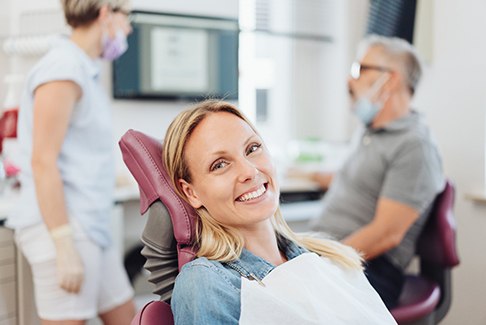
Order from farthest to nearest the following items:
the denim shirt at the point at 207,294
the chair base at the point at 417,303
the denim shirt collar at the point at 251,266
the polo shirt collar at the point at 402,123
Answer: the polo shirt collar at the point at 402,123, the chair base at the point at 417,303, the denim shirt collar at the point at 251,266, the denim shirt at the point at 207,294

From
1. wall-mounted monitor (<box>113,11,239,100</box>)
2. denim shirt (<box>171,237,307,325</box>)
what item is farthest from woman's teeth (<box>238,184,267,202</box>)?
wall-mounted monitor (<box>113,11,239,100</box>)

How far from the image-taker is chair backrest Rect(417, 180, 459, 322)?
1.71m

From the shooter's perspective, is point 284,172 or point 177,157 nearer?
point 177,157

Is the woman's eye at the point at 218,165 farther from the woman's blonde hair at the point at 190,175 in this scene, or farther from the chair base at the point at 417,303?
the chair base at the point at 417,303

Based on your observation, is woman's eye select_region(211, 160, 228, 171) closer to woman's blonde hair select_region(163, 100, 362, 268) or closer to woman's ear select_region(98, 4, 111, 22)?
woman's blonde hair select_region(163, 100, 362, 268)

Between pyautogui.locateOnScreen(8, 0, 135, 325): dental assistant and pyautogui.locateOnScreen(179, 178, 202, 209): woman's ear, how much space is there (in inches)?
14.5

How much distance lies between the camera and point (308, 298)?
0.98 metres

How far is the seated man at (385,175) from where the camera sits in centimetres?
169

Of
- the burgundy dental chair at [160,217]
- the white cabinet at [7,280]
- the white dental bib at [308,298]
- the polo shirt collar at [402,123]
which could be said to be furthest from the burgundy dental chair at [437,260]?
the white cabinet at [7,280]

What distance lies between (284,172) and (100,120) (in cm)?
142

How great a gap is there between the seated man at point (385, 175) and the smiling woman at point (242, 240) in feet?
1.98

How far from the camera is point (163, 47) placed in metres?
2.58

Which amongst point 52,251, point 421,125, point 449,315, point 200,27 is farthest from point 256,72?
point 52,251

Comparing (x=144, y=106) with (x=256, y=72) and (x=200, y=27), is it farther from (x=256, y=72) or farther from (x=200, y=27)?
(x=256, y=72)
